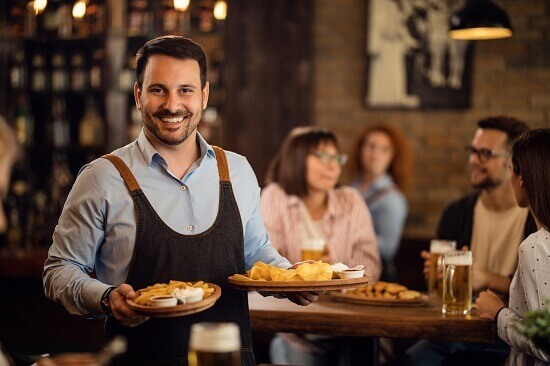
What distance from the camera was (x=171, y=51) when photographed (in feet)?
9.18

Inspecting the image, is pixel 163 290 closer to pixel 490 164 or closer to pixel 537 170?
pixel 537 170

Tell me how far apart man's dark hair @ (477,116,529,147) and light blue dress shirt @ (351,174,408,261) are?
1771 mm

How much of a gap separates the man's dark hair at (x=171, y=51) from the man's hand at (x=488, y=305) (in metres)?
1.33

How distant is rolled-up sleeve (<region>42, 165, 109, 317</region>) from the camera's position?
2.67m

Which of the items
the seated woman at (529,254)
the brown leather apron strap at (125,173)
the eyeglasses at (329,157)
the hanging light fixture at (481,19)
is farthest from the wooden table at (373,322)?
the hanging light fixture at (481,19)

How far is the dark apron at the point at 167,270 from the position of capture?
2.72m

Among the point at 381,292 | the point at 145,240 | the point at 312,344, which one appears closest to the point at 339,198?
the point at 312,344

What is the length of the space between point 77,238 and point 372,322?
4.18 feet

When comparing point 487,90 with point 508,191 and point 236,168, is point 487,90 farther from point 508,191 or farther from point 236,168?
point 236,168

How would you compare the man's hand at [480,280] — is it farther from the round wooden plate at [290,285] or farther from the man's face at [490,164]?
Answer: the round wooden plate at [290,285]

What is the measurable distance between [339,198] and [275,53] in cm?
230

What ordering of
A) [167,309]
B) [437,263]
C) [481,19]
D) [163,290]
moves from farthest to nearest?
[481,19]
[437,263]
[163,290]
[167,309]

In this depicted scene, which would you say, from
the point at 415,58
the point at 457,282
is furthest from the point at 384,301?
the point at 415,58

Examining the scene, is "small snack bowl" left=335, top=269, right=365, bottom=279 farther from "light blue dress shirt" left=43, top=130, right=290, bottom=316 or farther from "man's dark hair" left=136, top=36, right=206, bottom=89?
"man's dark hair" left=136, top=36, right=206, bottom=89
